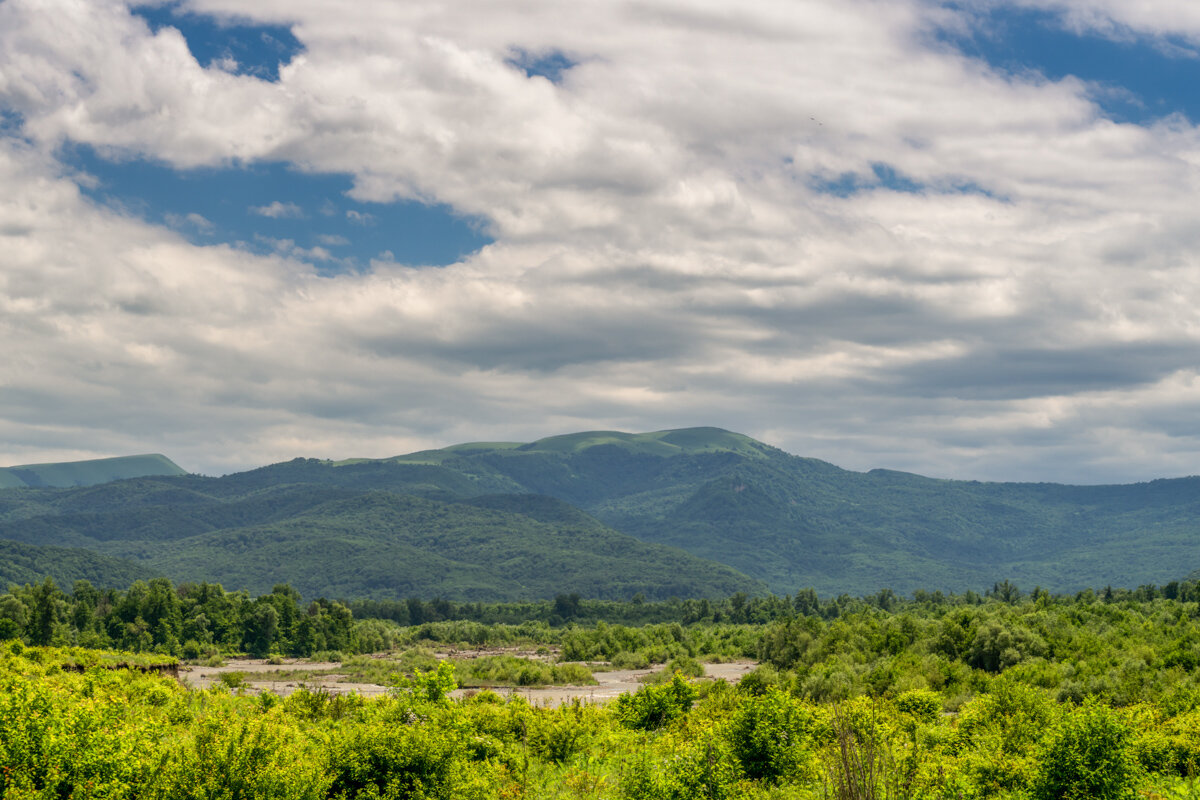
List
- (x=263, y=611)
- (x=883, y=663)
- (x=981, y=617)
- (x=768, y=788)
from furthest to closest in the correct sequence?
(x=263, y=611) < (x=981, y=617) < (x=883, y=663) < (x=768, y=788)

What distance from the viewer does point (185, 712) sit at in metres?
58.7

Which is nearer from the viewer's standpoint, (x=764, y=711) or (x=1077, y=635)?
(x=764, y=711)

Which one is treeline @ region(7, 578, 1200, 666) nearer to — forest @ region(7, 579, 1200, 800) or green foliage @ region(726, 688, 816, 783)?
forest @ region(7, 579, 1200, 800)

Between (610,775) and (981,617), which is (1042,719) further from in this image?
(981,617)

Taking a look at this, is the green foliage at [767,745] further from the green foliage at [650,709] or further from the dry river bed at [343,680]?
the dry river bed at [343,680]

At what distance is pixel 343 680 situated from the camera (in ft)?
390

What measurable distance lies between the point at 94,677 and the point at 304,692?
13.8 m

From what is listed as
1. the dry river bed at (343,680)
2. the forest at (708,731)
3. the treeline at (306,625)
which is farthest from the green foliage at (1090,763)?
the treeline at (306,625)

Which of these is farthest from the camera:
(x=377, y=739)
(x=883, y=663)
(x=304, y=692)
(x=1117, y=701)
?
(x=883, y=663)

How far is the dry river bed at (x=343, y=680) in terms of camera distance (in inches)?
4028

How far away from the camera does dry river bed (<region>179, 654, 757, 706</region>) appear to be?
10231 cm

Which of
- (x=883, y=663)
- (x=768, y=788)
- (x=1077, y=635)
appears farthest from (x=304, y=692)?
(x=1077, y=635)

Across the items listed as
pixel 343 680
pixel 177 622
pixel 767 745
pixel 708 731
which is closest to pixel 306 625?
pixel 177 622

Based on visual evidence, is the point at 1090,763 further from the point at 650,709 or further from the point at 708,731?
the point at 650,709
